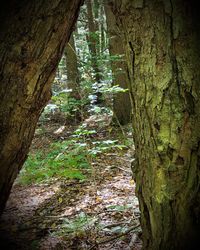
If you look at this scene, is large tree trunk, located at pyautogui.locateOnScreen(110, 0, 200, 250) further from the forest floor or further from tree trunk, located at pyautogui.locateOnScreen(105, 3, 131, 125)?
tree trunk, located at pyautogui.locateOnScreen(105, 3, 131, 125)

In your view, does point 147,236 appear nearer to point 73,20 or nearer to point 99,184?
point 73,20

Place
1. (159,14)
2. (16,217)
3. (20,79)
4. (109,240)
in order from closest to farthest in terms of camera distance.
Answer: (159,14) < (20,79) < (109,240) < (16,217)

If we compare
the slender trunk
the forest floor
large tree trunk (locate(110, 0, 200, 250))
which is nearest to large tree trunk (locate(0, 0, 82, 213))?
large tree trunk (locate(110, 0, 200, 250))

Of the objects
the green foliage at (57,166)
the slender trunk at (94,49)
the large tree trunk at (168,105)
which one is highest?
the slender trunk at (94,49)

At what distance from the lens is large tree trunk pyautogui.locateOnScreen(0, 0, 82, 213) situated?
244 centimetres

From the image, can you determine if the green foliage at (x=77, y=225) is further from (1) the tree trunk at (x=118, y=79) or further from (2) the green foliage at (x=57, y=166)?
(1) the tree trunk at (x=118, y=79)

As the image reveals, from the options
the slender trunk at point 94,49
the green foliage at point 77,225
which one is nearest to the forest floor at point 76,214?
the green foliage at point 77,225

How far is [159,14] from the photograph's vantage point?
6.20 feet

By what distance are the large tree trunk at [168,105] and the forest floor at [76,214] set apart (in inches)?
41.3

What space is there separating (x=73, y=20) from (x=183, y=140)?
1539 mm

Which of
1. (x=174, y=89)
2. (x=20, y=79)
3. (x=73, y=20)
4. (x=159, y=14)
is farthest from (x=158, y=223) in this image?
(x=73, y=20)

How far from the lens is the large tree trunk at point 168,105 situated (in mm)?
1866

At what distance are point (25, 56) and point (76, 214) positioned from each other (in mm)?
2157

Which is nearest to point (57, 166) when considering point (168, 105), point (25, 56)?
point (25, 56)
